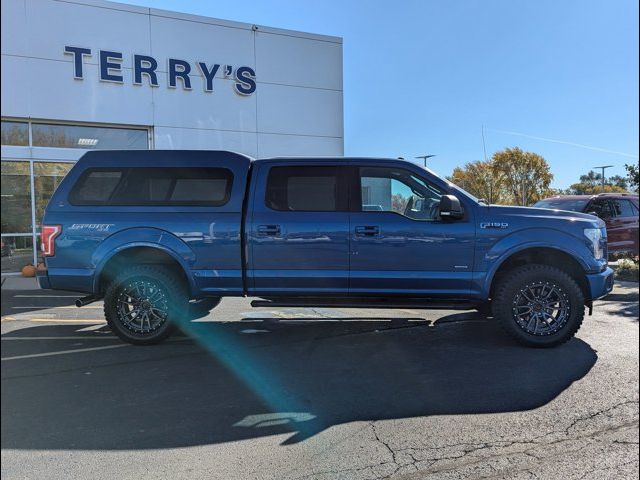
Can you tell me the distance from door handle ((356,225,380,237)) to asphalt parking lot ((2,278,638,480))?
1222mm

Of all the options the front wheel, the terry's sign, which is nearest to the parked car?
the front wheel

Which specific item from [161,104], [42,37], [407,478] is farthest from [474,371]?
[42,37]

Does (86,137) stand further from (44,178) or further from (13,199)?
(13,199)

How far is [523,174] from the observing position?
20297 mm

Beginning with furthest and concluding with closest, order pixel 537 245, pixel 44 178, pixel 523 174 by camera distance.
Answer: pixel 523 174 < pixel 44 178 < pixel 537 245

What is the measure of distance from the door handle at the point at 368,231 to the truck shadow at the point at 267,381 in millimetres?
1223

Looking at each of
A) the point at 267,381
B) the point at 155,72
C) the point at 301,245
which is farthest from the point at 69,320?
the point at 155,72

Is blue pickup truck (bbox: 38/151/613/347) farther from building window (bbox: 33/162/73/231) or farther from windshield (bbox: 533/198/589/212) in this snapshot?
building window (bbox: 33/162/73/231)

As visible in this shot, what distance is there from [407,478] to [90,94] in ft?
41.7

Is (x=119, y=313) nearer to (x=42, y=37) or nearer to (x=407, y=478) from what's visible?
(x=407, y=478)

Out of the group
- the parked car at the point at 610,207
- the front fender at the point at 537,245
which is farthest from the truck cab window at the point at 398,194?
the parked car at the point at 610,207

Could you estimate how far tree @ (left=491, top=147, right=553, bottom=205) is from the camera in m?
18.4

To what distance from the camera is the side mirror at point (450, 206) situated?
489cm

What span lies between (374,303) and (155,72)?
416 inches
